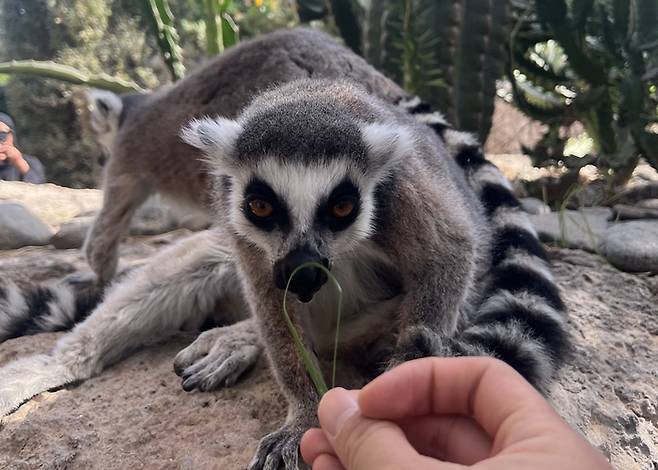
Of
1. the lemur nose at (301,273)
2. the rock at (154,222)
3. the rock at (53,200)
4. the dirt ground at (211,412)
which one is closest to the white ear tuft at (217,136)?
the lemur nose at (301,273)

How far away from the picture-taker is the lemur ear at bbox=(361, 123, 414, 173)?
1.73 meters

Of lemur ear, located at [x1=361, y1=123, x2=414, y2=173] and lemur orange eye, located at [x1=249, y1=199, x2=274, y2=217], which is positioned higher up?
lemur ear, located at [x1=361, y1=123, x2=414, y2=173]

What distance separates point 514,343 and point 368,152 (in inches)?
26.6

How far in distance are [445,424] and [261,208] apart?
857 mm

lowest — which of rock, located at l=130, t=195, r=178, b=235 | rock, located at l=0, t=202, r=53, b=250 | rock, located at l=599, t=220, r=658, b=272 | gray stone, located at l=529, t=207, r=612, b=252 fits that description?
rock, located at l=130, t=195, r=178, b=235

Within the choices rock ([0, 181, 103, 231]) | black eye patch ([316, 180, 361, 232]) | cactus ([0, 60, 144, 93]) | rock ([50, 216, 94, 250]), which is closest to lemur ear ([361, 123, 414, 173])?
black eye patch ([316, 180, 361, 232])

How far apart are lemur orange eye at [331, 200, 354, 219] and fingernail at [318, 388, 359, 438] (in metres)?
0.70

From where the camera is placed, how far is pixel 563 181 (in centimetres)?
457

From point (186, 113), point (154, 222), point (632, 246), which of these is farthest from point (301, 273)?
point (154, 222)

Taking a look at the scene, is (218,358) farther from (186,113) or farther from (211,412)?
(186,113)

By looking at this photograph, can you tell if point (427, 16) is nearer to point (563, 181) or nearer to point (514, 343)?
point (563, 181)

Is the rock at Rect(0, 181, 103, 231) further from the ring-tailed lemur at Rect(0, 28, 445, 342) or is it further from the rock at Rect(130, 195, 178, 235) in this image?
the ring-tailed lemur at Rect(0, 28, 445, 342)

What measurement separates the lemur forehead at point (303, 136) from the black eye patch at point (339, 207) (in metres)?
0.09

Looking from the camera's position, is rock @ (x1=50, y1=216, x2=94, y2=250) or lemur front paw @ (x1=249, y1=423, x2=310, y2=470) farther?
rock @ (x1=50, y1=216, x2=94, y2=250)
